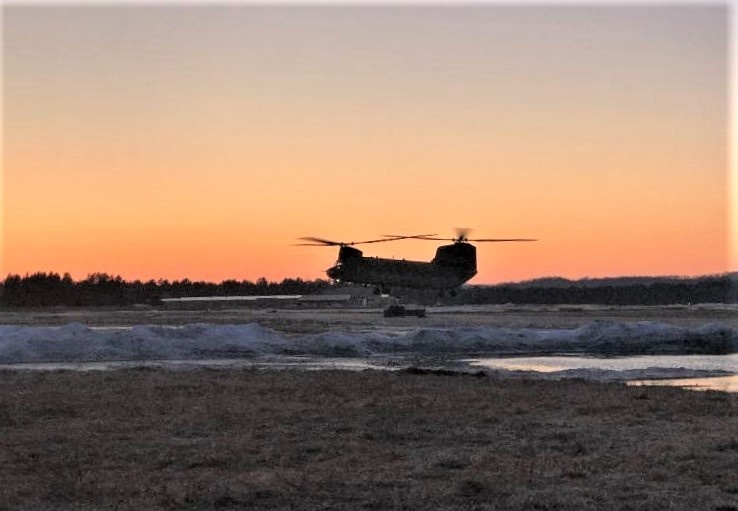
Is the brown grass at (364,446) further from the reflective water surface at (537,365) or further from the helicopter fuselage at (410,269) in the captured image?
the helicopter fuselage at (410,269)

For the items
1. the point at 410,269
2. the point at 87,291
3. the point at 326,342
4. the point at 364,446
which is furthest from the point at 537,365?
the point at 87,291

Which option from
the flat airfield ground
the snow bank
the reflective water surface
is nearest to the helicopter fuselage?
the snow bank

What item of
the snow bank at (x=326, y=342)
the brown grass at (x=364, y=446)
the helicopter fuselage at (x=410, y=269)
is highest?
the helicopter fuselage at (x=410, y=269)

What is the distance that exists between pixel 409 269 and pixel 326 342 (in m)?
24.3

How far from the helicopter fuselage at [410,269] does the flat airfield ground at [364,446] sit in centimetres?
3519

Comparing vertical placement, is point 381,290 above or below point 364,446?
above

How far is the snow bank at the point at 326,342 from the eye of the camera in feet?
111

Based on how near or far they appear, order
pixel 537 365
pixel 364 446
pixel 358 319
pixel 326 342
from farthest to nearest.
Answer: pixel 358 319 → pixel 326 342 → pixel 537 365 → pixel 364 446

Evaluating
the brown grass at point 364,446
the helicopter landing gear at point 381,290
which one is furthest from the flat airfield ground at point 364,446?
the helicopter landing gear at point 381,290

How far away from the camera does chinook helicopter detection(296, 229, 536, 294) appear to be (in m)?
58.0

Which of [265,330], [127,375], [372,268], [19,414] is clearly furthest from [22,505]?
[372,268]

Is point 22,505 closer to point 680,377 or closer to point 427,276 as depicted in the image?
point 680,377

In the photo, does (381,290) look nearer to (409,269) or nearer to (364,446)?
(409,269)

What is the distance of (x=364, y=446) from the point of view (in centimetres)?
1418
